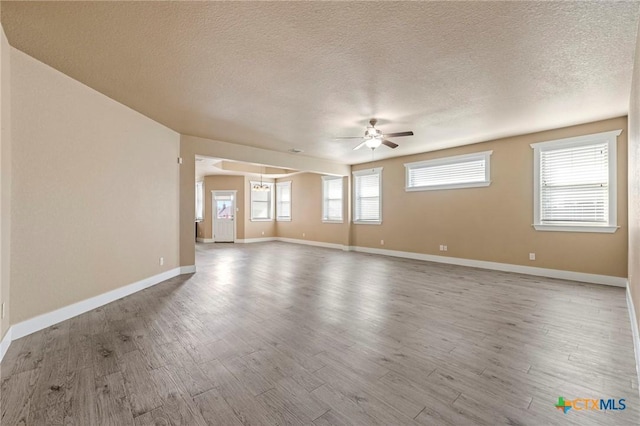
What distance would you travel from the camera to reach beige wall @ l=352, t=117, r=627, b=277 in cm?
441

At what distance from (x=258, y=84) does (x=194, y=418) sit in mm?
3094

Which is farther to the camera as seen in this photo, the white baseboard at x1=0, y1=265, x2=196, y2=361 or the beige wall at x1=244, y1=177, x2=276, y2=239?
the beige wall at x1=244, y1=177, x2=276, y2=239

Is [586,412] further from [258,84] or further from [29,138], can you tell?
[29,138]

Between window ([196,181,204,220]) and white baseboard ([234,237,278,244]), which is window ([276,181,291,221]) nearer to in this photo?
white baseboard ([234,237,278,244])

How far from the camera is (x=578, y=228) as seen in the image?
183 inches

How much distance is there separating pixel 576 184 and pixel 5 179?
24.6 ft

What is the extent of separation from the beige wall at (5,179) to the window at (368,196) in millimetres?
6971

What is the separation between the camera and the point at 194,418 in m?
1.58

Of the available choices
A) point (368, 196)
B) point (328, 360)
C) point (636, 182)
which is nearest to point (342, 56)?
point (328, 360)

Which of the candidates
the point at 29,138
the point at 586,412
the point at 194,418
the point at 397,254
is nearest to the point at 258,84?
the point at 29,138

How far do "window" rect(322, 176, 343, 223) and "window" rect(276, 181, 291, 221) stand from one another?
2.03 m

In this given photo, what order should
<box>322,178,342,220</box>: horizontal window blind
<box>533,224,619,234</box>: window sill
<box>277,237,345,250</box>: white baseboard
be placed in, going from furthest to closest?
<box>322,178,342,220</box>: horizontal window blind < <box>277,237,345,250</box>: white baseboard < <box>533,224,619,234</box>: window sill

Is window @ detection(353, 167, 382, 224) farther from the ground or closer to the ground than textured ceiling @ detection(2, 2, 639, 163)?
closer to the ground

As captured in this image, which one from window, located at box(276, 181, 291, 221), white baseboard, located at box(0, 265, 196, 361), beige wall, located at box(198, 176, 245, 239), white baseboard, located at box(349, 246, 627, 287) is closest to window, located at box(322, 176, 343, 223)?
window, located at box(276, 181, 291, 221)
